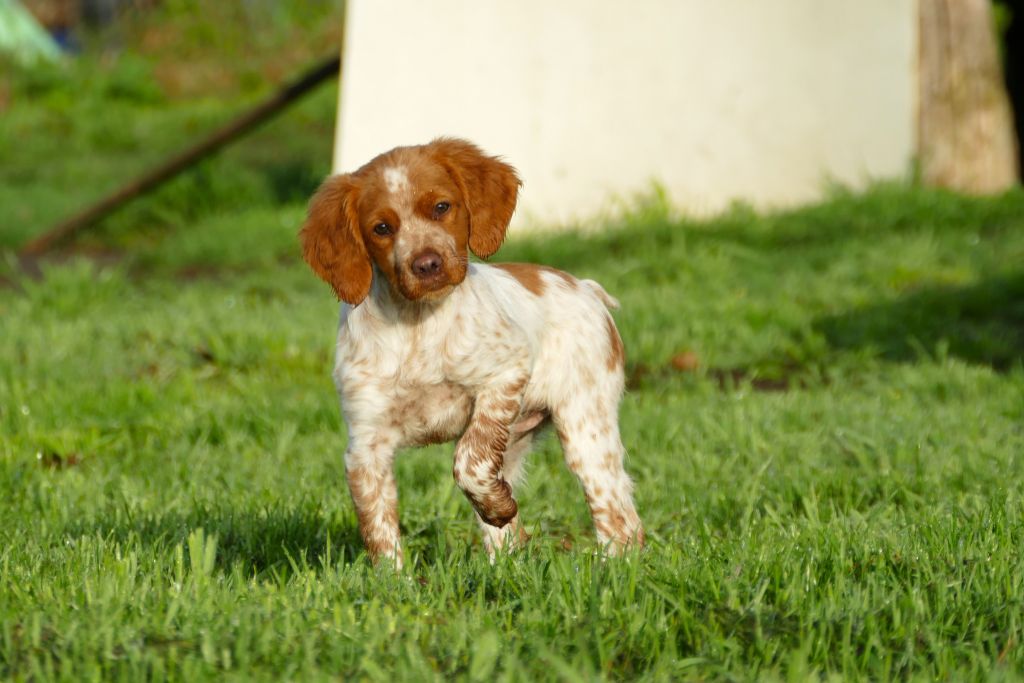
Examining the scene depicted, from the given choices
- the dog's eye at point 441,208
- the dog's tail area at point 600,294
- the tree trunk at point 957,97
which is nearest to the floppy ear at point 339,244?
the dog's eye at point 441,208

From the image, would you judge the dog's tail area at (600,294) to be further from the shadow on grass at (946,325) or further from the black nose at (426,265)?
the shadow on grass at (946,325)

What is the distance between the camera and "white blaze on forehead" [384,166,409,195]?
11.9ft

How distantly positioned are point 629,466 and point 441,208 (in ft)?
5.39

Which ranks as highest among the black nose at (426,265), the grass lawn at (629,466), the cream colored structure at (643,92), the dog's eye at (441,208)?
the cream colored structure at (643,92)

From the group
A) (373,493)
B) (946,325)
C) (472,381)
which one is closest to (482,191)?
(472,381)

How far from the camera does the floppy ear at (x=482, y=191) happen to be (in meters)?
3.75

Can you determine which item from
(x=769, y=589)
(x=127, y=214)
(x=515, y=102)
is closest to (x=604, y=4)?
(x=515, y=102)

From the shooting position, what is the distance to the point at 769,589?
3.10 meters

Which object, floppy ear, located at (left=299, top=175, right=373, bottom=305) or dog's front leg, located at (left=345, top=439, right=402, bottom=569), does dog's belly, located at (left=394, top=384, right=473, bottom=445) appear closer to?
dog's front leg, located at (left=345, top=439, right=402, bottom=569)

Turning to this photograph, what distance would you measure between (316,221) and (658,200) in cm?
652

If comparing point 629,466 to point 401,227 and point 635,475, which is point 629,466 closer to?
point 635,475

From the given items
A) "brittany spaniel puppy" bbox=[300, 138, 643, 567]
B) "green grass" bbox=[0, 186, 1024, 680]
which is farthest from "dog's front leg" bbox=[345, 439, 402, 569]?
"green grass" bbox=[0, 186, 1024, 680]

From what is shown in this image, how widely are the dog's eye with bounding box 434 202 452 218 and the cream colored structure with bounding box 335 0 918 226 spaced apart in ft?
18.4

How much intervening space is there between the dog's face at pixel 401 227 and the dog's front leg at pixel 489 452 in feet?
1.10
